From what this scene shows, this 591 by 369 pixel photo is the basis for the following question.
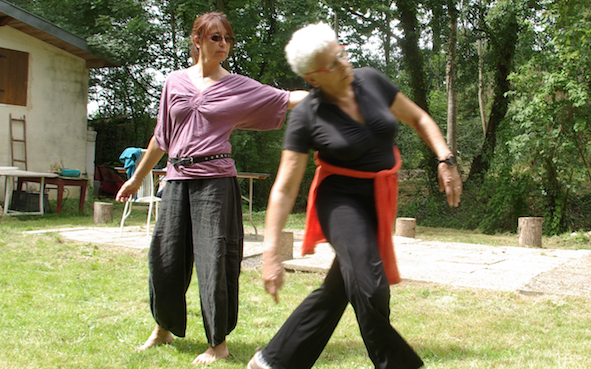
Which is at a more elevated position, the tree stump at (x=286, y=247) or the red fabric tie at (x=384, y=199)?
the red fabric tie at (x=384, y=199)

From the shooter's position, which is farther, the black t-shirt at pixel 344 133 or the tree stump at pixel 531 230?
the tree stump at pixel 531 230

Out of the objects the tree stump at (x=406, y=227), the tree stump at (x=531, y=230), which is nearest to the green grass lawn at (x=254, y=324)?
the tree stump at (x=406, y=227)

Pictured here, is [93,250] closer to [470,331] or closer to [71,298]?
[71,298]

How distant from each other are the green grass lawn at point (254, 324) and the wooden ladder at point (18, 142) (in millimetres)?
8748

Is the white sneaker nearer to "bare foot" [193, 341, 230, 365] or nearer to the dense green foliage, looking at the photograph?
"bare foot" [193, 341, 230, 365]

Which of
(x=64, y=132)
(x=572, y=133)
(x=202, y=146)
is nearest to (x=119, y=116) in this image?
(x=64, y=132)

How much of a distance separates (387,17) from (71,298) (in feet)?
41.6

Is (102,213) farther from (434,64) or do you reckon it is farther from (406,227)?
(434,64)

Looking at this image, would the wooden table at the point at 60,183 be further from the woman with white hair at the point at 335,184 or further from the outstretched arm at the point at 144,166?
the woman with white hair at the point at 335,184

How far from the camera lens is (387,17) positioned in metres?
15.0

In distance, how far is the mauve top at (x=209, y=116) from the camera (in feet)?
9.78

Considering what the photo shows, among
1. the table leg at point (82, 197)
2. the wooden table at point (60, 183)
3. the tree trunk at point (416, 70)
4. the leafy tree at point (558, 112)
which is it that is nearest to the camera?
the leafy tree at point (558, 112)

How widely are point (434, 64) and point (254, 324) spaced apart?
55.4ft

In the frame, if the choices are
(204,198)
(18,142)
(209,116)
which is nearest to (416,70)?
(18,142)
